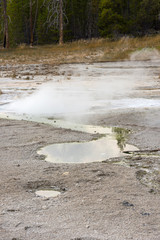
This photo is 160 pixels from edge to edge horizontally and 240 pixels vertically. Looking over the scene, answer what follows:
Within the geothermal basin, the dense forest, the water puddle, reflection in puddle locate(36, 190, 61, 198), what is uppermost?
the dense forest

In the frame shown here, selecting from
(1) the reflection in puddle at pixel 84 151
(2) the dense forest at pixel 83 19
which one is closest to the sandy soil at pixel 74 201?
(1) the reflection in puddle at pixel 84 151

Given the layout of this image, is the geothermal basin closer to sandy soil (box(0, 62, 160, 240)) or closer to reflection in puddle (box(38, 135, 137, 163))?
reflection in puddle (box(38, 135, 137, 163))

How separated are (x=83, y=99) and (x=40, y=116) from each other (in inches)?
77.0

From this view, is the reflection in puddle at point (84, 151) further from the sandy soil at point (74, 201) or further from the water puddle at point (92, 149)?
the sandy soil at point (74, 201)

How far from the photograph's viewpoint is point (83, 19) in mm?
→ 47719

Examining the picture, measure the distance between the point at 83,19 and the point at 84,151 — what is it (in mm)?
44719

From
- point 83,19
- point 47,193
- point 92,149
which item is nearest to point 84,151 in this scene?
point 92,149

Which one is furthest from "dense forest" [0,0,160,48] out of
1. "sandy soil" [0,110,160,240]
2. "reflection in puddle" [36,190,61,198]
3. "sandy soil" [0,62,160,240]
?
"reflection in puddle" [36,190,61,198]

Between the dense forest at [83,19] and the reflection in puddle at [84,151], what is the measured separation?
2575 centimetres

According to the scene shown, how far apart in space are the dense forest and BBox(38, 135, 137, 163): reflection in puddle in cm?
2575

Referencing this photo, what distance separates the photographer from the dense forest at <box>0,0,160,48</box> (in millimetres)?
34250

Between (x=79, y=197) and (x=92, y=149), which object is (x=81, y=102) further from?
(x=79, y=197)

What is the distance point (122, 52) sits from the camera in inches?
822

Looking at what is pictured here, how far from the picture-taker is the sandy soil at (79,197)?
2.78m
